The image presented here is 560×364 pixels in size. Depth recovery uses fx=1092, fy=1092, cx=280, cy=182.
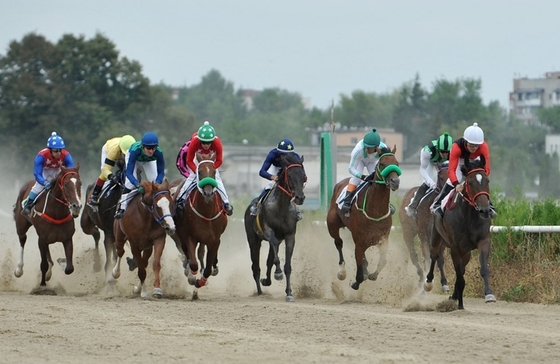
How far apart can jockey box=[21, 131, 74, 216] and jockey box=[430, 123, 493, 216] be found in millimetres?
6379

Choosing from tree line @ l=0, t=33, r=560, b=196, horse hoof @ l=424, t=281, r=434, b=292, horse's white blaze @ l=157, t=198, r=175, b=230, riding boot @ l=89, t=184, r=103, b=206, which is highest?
tree line @ l=0, t=33, r=560, b=196

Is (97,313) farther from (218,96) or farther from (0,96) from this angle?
(218,96)

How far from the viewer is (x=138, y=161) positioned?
52.2 ft

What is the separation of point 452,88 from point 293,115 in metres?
15.2

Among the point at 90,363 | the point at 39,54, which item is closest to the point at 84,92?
the point at 39,54

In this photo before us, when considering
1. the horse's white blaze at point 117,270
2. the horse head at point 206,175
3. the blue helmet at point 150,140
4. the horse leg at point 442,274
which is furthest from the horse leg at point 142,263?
the horse leg at point 442,274

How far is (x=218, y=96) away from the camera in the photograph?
12450cm

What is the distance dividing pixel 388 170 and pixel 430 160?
6.68 feet

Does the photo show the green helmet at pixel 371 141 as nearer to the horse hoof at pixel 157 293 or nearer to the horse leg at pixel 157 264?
the horse leg at pixel 157 264

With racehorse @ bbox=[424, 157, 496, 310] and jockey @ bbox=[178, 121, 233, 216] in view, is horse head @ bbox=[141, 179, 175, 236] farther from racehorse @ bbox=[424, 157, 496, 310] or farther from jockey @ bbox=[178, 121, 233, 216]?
racehorse @ bbox=[424, 157, 496, 310]

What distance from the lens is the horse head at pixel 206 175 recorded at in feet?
47.5

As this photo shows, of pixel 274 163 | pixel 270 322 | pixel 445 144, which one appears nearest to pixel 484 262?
pixel 270 322

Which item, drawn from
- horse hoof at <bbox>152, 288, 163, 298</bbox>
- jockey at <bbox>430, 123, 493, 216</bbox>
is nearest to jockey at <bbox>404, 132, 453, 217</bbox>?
jockey at <bbox>430, 123, 493, 216</bbox>

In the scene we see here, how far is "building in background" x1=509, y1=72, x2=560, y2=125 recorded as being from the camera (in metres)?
85.2
